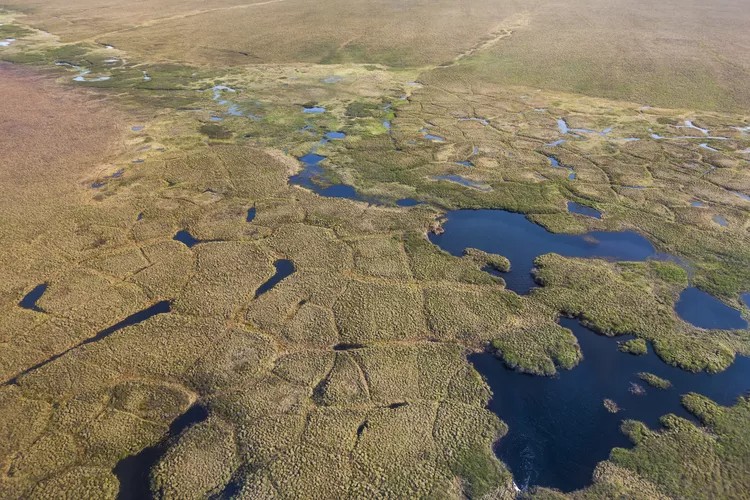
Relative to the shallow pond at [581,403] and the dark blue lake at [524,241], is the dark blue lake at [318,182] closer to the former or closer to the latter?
the dark blue lake at [524,241]

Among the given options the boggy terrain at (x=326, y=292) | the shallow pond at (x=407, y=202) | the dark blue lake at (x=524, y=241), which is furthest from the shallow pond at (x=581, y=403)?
the shallow pond at (x=407, y=202)

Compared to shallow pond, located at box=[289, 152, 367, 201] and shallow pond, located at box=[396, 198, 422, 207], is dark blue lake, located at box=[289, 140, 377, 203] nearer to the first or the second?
shallow pond, located at box=[289, 152, 367, 201]

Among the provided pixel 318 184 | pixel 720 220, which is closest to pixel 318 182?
pixel 318 184

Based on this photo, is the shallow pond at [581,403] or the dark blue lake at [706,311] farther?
the dark blue lake at [706,311]

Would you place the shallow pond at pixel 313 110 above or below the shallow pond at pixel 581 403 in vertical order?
above

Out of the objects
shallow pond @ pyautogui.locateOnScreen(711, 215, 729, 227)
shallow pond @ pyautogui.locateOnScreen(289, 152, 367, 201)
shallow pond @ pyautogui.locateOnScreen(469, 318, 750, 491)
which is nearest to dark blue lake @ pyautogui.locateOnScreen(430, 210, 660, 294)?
shallow pond @ pyautogui.locateOnScreen(711, 215, 729, 227)

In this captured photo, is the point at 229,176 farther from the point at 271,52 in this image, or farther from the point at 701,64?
the point at 701,64

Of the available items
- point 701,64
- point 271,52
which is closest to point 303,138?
point 271,52
